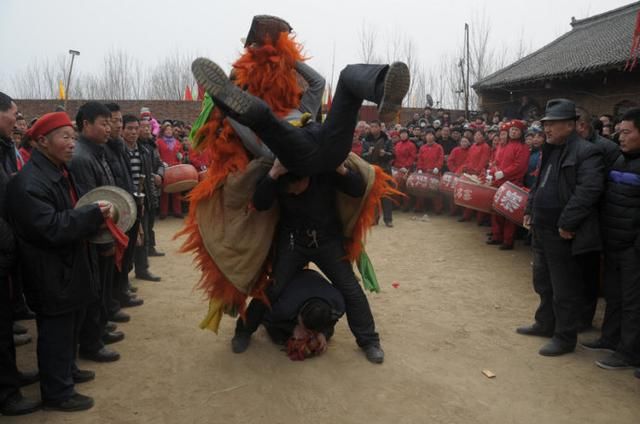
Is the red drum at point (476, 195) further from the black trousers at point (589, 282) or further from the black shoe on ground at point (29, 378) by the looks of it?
the black shoe on ground at point (29, 378)

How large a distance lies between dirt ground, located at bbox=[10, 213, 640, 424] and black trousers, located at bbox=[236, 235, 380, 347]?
241 mm

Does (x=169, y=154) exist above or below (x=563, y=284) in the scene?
above

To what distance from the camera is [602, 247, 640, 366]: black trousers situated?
3678 mm

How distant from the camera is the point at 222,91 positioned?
8.17 feet

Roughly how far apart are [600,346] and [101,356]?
4019mm

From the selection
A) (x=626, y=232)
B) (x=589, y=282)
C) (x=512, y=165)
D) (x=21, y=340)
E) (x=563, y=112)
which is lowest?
(x=21, y=340)

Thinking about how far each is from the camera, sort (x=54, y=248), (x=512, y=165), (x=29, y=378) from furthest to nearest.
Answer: (x=512, y=165), (x=29, y=378), (x=54, y=248)

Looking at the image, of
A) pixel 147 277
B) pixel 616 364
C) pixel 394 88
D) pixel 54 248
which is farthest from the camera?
pixel 147 277

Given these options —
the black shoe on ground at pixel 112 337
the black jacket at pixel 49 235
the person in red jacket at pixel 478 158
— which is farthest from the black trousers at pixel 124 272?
the person in red jacket at pixel 478 158

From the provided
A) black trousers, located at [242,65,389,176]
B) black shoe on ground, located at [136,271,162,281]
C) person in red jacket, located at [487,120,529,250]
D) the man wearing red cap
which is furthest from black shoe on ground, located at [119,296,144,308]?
person in red jacket, located at [487,120,529,250]

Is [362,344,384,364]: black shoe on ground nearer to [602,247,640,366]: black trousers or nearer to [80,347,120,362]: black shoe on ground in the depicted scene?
[602,247,640,366]: black trousers

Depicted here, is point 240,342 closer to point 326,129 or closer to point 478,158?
point 326,129

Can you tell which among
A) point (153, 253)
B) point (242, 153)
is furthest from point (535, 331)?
point (153, 253)

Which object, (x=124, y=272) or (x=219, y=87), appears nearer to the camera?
(x=219, y=87)
